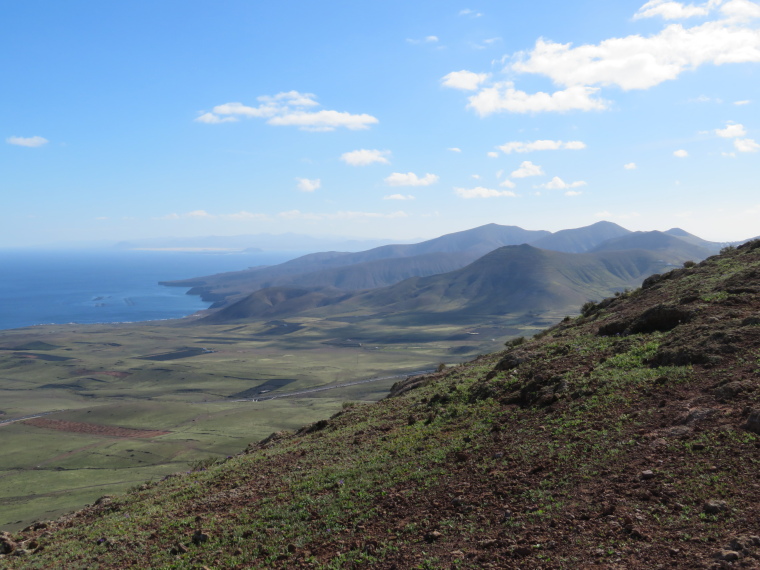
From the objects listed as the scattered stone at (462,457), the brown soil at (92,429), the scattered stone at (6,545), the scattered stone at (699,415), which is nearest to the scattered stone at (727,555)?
the scattered stone at (699,415)

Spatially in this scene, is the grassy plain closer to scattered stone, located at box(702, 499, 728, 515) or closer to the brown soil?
the brown soil

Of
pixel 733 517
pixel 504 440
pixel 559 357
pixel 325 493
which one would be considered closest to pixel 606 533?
pixel 733 517

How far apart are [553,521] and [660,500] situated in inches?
99.4

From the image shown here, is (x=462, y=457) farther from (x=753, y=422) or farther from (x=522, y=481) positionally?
(x=753, y=422)

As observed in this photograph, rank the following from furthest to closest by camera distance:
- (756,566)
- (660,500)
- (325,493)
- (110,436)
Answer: (110,436) → (325,493) → (660,500) → (756,566)

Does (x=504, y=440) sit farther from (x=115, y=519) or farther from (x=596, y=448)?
(x=115, y=519)

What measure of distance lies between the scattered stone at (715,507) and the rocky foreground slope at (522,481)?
0.03 metres

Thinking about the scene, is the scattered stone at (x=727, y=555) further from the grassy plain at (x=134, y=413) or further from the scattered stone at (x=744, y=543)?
the grassy plain at (x=134, y=413)

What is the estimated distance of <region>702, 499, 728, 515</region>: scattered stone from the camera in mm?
10352

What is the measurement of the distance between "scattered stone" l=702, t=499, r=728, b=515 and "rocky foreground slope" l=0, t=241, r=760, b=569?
3 cm

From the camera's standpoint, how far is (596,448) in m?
14.4

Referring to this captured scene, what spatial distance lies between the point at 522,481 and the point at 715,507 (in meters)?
4.67

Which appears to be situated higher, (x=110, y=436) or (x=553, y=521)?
(x=553, y=521)

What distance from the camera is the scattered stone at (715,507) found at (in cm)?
1035
